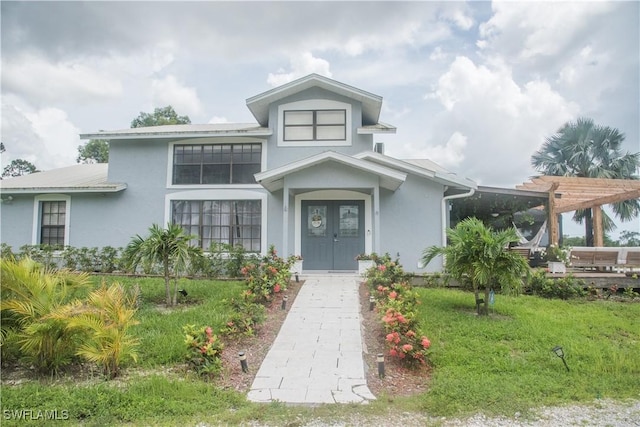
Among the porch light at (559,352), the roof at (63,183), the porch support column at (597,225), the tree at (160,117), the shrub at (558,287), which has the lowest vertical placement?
the porch light at (559,352)

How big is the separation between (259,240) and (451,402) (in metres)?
8.94

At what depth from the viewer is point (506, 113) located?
48.5 ft

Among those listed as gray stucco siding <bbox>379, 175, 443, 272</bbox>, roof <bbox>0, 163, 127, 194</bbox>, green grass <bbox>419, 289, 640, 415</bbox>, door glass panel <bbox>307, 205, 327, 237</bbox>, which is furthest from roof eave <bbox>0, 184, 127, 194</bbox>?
green grass <bbox>419, 289, 640, 415</bbox>

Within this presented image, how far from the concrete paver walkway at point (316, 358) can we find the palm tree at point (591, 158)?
1682cm

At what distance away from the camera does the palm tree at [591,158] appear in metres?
18.8

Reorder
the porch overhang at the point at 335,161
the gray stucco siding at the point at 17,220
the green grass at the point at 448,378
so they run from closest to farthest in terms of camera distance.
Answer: the green grass at the point at 448,378 < the porch overhang at the point at 335,161 < the gray stucco siding at the point at 17,220

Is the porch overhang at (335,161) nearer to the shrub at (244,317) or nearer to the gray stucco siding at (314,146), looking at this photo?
the gray stucco siding at (314,146)

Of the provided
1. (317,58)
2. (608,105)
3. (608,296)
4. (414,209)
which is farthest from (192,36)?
(608,105)

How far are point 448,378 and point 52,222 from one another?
13.8 metres

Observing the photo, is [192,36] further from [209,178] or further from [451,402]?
[451,402]

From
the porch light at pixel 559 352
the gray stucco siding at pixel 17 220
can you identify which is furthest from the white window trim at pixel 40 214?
the porch light at pixel 559 352

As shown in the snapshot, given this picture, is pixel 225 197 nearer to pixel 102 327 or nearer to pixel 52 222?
pixel 52 222

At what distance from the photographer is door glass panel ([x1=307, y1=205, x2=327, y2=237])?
39.5 feet

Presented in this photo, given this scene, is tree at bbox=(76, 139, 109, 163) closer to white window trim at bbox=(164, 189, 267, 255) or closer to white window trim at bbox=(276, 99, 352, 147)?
white window trim at bbox=(164, 189, 267, 255)
